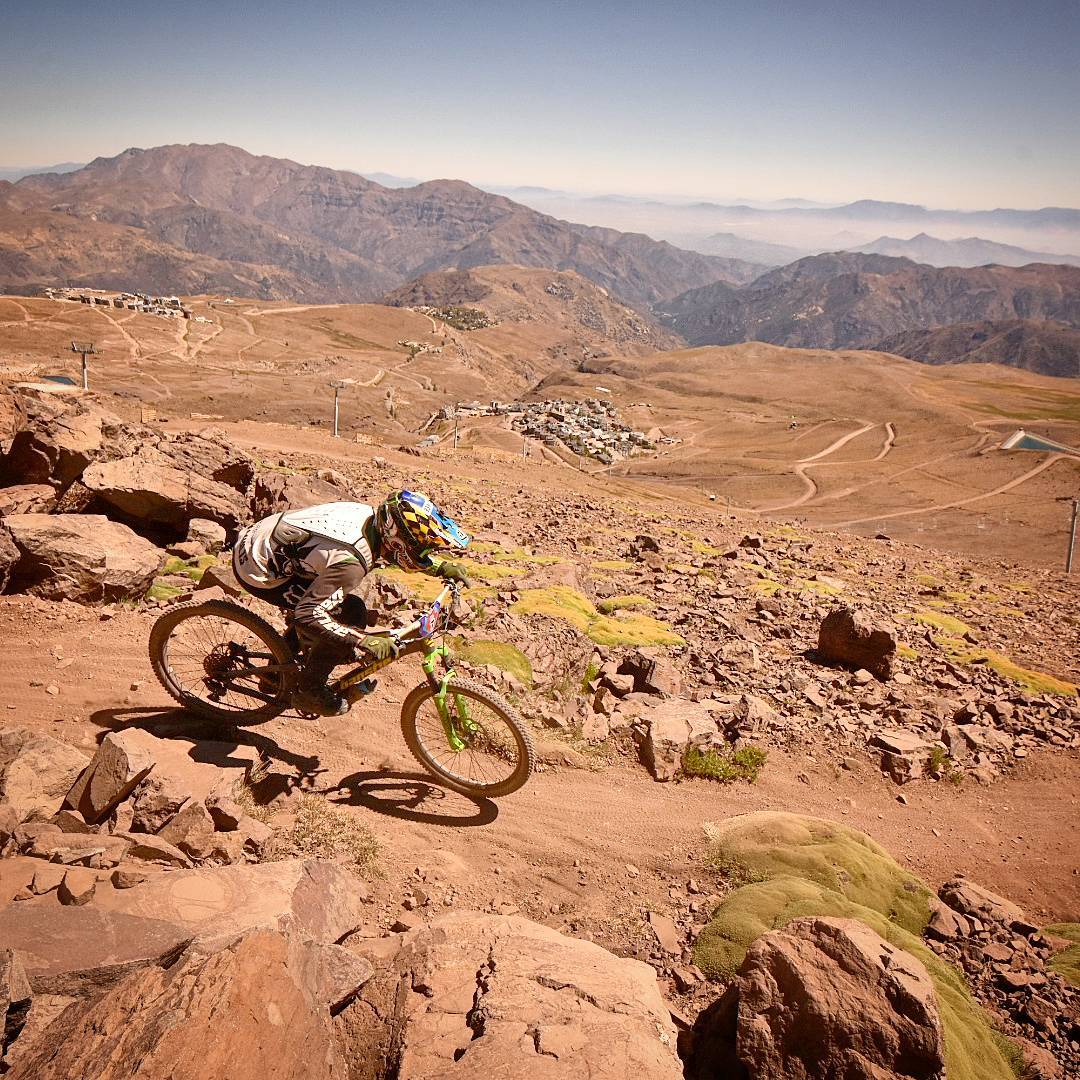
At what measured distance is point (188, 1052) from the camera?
2902 mm

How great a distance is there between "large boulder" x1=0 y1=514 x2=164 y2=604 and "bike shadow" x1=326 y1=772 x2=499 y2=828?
15.7 feet

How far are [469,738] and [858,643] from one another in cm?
879

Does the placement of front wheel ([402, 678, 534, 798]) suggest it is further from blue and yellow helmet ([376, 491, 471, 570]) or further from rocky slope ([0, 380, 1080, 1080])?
blue and yellow helmet ([376, 491, 471, 570])

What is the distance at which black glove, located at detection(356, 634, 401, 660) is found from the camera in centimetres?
690

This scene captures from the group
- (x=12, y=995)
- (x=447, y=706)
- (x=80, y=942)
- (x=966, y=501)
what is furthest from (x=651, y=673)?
(x=966, y=501)


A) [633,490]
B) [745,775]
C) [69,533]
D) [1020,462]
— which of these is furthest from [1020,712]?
[1020,462]

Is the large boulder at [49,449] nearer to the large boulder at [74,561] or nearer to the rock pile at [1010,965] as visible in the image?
the large boulder at [74,561]

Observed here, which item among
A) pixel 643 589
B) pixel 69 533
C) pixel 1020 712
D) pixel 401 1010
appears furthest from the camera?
pixel 643 589

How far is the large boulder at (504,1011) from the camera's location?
356 cm

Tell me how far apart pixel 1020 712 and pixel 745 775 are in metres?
6.19

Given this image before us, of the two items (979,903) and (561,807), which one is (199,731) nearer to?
(561,807)

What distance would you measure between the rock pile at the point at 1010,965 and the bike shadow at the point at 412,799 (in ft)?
15.0

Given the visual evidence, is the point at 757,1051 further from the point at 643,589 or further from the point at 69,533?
the point at 643,589

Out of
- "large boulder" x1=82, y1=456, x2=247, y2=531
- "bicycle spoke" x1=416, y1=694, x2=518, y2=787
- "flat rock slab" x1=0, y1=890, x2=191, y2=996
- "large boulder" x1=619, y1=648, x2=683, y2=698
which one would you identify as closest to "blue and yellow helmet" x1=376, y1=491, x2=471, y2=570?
"bicycle spoke" x1=416, y1=694, x2=518, y2=787
